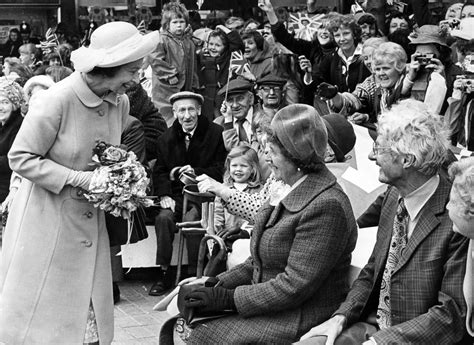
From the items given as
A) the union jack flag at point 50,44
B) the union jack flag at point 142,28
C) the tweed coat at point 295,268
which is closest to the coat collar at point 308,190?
the tweed coat at point 295,268

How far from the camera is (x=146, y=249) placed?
7801mm

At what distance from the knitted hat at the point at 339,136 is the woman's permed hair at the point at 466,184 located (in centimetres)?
181

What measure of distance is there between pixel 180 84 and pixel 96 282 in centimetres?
552

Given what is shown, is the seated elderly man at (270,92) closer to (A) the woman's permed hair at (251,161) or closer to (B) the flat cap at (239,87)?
(B) the flat cap at (239,87)

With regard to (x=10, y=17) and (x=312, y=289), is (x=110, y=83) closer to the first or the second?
(x=312, y=289)

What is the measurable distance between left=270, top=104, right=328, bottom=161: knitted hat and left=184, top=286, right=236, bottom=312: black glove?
699mm

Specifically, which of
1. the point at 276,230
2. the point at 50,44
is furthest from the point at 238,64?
the point at 276,230

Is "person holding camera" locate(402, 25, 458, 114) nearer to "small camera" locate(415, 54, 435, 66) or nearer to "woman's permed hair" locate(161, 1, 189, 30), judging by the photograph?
"small camera" locate(415, 54, 435, 66)

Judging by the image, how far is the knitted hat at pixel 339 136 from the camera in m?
5.27

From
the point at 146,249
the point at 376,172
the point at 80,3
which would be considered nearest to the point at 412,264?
the point at 376,172

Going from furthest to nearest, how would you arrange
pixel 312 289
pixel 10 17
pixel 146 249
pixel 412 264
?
1. pixel 10 17
2. pixel 146 249
3. pixel 312 289
4. pixel 412 264

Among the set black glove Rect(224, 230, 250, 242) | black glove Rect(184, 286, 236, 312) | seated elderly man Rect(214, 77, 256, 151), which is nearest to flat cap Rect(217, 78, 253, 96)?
seated elderly man Rect(214, 77, 256, 151)

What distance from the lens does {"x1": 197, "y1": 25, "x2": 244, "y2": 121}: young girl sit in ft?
33.3

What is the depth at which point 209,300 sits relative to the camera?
4219 mm
